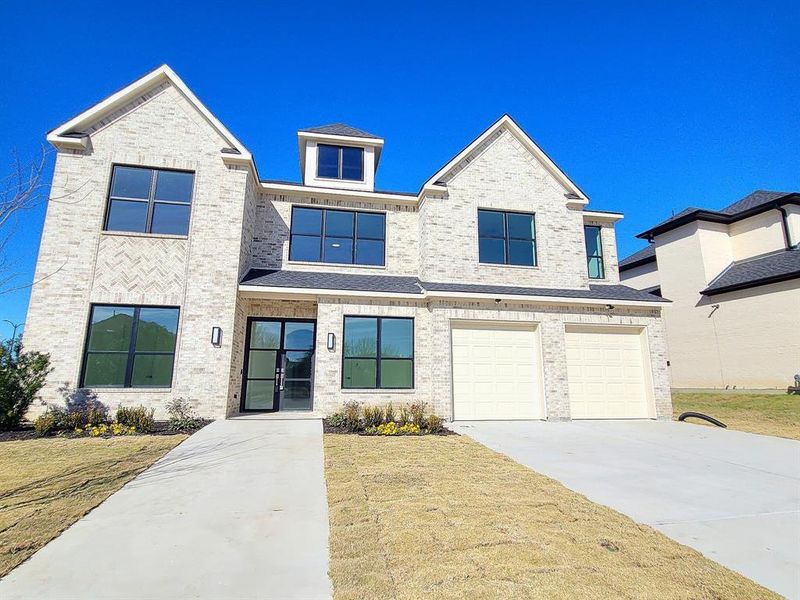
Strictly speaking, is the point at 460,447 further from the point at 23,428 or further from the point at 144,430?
the point at 23,428

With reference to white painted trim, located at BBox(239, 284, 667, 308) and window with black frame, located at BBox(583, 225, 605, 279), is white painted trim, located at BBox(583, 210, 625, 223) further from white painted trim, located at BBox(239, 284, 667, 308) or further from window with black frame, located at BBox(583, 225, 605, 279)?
white painted trim, located at BBox(239, 284, 667, 308)

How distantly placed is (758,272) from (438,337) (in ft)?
56.2

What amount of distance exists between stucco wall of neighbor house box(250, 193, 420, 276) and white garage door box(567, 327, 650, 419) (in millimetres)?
6130

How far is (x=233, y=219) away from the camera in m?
11.8

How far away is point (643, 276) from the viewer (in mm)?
25953

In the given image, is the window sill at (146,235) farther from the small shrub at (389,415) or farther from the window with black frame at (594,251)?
the window with black frame at (594,251)

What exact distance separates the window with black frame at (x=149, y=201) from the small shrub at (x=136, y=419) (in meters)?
4.98

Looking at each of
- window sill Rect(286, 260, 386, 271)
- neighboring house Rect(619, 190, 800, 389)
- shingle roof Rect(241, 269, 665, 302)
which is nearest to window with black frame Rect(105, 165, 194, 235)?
shingle roof Rect(241, 269, 665, 302)

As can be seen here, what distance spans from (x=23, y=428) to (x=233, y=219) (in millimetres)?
7158

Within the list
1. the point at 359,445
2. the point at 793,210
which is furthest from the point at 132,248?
the point at 793,210

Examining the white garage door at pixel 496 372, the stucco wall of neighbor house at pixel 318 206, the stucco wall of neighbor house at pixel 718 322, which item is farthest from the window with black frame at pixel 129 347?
the stucco wall of neighbor house at pixel 718 322

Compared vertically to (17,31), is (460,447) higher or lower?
lower

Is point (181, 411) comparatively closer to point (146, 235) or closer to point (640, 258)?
point (146, 235)

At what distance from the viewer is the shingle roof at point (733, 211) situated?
67.1 ft
